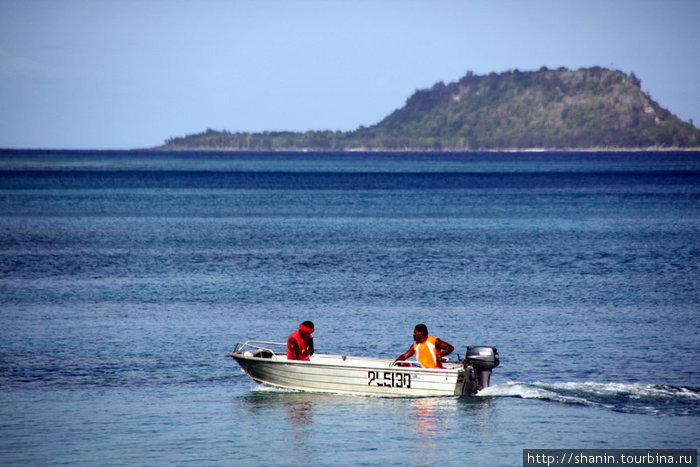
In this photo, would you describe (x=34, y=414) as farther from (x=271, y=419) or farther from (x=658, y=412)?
(x=658, y=412)

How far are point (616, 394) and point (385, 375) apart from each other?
229 inches

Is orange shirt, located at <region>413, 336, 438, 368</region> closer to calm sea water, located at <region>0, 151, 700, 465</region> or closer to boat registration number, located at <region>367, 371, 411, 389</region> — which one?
boat registration number, located at <region>367, 371, 411, 389</region>

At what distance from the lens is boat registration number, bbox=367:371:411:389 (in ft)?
71.8

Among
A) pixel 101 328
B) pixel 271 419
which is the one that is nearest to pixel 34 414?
pixel 271 419

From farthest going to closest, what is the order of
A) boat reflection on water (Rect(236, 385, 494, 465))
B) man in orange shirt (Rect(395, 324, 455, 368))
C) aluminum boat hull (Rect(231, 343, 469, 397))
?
man in orange shirt (Rect(395, 324, 455, 368))
aluminum boat hull (Rect(231, 343, 469, 397))
boat reflection on water (Rect(236, 385, 494, 465))

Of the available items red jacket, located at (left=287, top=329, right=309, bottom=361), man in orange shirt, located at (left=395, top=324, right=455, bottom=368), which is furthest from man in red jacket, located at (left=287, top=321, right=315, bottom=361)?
man in orange shirt, located at (left=395, top=324, right=455, bottom=368)

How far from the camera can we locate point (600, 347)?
27.9 meters

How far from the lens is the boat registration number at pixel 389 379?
21875mm

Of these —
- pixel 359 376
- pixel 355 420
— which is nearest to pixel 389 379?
pixel 359 376

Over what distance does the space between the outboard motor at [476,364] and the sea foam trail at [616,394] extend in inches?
20.3

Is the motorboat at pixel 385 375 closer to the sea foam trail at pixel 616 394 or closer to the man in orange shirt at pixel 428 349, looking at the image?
the man in orange shirt at pixel 428 349

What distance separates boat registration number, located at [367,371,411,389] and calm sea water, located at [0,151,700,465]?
17.6 inches

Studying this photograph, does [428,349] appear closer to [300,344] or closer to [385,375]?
[385,375]

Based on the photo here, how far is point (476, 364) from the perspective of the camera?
72.5 ft
